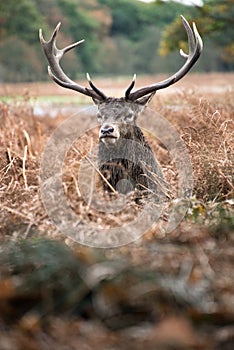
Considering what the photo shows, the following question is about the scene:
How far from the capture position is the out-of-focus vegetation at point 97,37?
40.0 m

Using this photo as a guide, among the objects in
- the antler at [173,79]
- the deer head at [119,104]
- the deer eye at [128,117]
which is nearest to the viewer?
the deer head at [119,104]

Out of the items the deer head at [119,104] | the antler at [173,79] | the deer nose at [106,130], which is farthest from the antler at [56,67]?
the deer nose at [106,130]

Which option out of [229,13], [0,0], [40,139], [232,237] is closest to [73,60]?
[0,0]

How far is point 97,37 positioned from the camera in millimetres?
60250

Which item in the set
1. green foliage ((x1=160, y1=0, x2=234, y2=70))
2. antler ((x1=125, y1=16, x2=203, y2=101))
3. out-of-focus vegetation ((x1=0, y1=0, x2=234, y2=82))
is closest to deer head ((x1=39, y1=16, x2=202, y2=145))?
antler ((x1=125, y1=16, x2=203, y2=101))

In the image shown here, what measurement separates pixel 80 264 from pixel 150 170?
344 cm

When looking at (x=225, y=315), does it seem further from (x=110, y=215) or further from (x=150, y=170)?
(x=150, y=170)

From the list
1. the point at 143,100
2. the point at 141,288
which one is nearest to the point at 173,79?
the point at 143,100

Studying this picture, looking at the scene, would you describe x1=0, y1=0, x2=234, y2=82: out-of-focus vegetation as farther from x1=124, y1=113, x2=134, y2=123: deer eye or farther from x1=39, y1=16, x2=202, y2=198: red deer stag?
x1=124, y1=113, x2=134, y2=123: deer eye

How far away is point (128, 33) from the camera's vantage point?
6381cm

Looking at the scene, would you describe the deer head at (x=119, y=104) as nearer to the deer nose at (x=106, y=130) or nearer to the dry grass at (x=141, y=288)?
the deer nose at (x=106, y=130)

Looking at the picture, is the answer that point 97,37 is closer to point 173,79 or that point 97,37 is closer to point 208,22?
point 208,22

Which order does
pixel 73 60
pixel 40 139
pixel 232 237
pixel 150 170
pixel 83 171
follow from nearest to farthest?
pixel 232 237 → pixel 83 171 → pixel 150 170 → pixel 40 139 → pixel 73 60

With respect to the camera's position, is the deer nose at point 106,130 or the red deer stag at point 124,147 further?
the red deer stag at point 124,147
